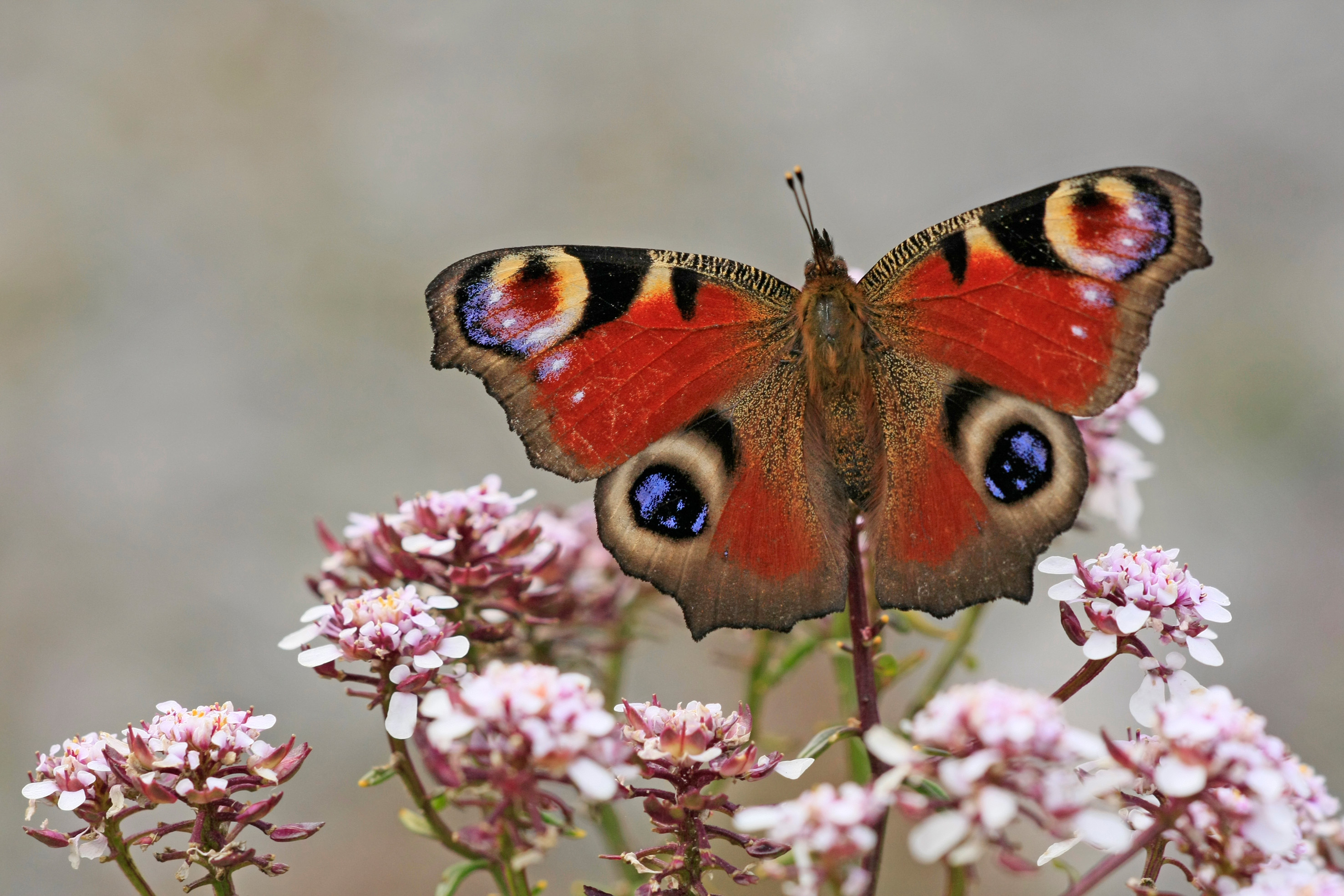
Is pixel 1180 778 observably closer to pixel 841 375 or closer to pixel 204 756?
pixel 841 375

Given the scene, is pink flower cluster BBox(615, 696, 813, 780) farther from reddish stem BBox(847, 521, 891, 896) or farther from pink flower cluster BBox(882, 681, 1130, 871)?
pink flower cluster BBox(882, 681, 1130, 871)

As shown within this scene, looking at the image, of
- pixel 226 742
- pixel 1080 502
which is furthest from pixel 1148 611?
pixel 226 742

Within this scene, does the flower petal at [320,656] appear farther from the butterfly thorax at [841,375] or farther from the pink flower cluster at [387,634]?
the butterfly thorax at [841,375]

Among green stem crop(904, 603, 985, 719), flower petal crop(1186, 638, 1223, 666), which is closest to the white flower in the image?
Result: flower petal crop(1186, 638, 1223, 666)

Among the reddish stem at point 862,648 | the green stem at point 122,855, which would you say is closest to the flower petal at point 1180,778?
the reddish stem at point 862,648

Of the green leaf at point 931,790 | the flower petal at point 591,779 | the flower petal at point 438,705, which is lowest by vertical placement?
the green leaf at point 931,790

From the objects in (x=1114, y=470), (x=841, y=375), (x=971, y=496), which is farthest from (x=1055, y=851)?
(x=1114, y=470)

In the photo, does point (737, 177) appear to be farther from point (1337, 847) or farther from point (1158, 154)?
point (1337, 847)
